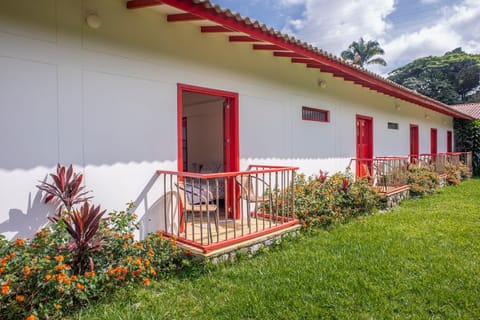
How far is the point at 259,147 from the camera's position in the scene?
5816mm

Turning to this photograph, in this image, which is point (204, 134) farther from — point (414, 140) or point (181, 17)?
point (414, 140)

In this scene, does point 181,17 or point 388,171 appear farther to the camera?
point 388,171

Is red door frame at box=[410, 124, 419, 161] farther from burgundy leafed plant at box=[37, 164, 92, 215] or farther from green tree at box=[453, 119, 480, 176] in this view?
burgundy leafed plant at box=[37, 164, 92, 215]

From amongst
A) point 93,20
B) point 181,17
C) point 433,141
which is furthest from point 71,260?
point 433,141

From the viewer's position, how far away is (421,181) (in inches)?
360

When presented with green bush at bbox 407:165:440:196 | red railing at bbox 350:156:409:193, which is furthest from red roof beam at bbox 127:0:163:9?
green bush at bbox 407:165:440:196

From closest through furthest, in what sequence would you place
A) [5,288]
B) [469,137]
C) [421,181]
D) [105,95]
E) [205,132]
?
[5,288] < [105,95] < [205,132] < [421,181] < [469,137]

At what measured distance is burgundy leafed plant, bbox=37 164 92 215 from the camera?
3209 millimetres

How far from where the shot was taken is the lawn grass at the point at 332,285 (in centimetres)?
282

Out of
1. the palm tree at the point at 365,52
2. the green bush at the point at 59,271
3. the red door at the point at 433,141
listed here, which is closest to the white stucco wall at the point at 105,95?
the green bush at the point at 59,271

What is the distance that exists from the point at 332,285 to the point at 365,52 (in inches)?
1267

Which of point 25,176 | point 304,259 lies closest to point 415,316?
point 304,259

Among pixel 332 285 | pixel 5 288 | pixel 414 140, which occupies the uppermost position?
pixel 414 140

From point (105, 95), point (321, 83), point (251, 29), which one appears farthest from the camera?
point (321, 83)
